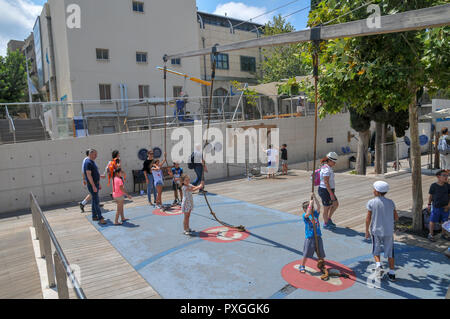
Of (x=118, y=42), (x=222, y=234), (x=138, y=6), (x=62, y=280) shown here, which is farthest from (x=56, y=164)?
(x=138, y=6)

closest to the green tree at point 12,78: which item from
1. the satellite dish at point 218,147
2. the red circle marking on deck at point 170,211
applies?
the satellite dish at point 218,147

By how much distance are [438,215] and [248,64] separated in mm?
30752

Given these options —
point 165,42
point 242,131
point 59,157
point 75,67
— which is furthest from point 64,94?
point 242,131

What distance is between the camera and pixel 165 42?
79.8ft

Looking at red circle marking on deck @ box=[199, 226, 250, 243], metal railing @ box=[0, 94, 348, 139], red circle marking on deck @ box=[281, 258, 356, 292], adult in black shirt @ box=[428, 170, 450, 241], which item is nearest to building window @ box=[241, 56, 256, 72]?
metal railing @ box=[0, 94, 348, 139]

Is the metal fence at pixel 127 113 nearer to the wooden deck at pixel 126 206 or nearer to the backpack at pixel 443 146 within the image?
the wooden deck at pixel 126 206

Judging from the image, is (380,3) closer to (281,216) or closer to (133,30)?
(281,216)

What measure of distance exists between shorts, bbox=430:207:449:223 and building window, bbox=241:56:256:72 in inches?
1172

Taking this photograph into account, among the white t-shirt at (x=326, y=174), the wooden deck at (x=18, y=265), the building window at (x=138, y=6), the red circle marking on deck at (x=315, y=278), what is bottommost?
the red circle marking on deck at (x=315, y=278)

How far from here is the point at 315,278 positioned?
5.45 metres

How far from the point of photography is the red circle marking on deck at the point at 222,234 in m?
7.48

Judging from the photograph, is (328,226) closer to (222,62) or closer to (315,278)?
(315,278)

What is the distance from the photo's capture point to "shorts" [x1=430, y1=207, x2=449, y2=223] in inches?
273

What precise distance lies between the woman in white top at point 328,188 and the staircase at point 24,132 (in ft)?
33.1
